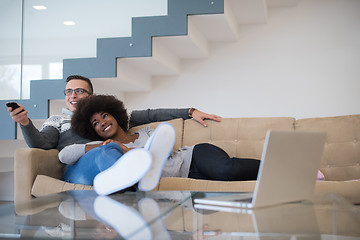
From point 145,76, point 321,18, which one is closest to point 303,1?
point 321,18

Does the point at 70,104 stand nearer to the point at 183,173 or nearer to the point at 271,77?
the point at 183,173

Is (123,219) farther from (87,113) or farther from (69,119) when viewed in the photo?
(69,119)

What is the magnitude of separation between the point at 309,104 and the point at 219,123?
1.47 metres

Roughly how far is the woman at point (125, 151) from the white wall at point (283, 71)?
56.4 inches

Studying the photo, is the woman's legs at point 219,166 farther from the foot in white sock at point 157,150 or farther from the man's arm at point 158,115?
the foot in white sock at point 157,150

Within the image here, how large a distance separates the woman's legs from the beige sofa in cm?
15

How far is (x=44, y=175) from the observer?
2240 millimetres

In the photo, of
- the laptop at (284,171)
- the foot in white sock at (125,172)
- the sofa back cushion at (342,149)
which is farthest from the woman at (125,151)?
the laptop at (284,171)

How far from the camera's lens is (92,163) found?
1.99m

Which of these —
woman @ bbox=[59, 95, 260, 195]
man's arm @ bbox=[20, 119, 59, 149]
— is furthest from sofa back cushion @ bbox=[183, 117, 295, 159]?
man's arm @ bbox=[20, 119, 59, 149]

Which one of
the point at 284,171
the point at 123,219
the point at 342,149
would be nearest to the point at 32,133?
the point at 123,219

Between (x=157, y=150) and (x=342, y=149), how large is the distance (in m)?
1.44

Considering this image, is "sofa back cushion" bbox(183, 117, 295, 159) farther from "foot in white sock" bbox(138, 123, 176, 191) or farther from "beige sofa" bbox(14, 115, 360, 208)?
"foot in white sock" bbox(138, 123, 176, 191)

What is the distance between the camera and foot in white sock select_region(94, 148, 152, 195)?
4.48 ft
